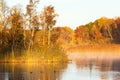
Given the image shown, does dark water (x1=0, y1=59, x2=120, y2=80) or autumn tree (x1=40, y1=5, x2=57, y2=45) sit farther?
autumn tree (x1=40, y1=5, x2=57, y2=45)

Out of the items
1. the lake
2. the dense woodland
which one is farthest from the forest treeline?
the lake

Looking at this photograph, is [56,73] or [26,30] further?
[26,30]

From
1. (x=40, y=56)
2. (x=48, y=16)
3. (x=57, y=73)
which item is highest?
(x=48, y=16)

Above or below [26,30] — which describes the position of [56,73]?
below

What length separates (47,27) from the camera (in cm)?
5884

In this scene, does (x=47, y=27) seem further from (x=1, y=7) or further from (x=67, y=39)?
(x=67, y=39)

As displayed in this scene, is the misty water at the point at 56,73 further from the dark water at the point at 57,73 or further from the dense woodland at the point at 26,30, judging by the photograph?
the dense woodland at the point at 26,30

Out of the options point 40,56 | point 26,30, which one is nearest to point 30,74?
point 40,56

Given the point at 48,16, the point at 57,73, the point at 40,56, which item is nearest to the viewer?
the point at 57,73

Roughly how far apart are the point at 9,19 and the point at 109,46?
110 feet

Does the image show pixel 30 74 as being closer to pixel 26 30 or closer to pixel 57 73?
pixel 57 73

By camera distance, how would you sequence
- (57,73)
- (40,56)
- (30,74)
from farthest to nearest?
(40,56) → (57,73) → (30,74)

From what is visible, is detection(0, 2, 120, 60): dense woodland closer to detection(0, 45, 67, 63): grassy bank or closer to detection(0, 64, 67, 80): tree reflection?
detection(0, 45, 67, 63): grassy bank

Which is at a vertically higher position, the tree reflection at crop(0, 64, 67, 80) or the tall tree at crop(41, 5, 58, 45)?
the tall tree at crop(41, 5, 58, 45)
